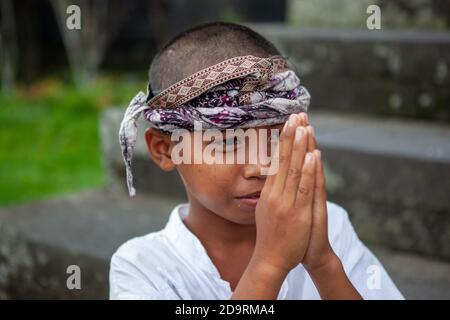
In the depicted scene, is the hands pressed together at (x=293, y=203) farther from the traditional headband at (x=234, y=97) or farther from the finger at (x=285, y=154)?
the traditional headband at (x=234, y=97)

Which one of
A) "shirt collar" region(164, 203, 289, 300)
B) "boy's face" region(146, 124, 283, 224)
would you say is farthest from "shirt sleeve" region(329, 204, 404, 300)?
"boy's face" region(146, 124, 283, 224)

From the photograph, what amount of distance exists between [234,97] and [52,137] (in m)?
5.22

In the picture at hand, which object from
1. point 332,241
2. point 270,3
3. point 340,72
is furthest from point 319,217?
point 270,3

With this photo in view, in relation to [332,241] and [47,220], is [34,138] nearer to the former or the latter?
[47,220]

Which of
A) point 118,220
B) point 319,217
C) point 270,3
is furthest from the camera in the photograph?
point 270,3

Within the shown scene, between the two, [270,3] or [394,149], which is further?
[270,3]

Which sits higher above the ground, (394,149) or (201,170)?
(201,170)

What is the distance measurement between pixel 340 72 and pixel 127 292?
2620 millimetres

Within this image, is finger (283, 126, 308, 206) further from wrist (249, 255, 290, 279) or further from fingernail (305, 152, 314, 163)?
wrist (249, 255, 290, 279)

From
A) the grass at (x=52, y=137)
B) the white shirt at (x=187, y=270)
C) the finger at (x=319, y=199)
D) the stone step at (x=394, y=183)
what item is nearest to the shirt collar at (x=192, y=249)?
the white shirt at (x=187, y=270)

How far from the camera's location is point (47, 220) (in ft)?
13.7

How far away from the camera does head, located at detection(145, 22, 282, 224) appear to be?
2.34m
